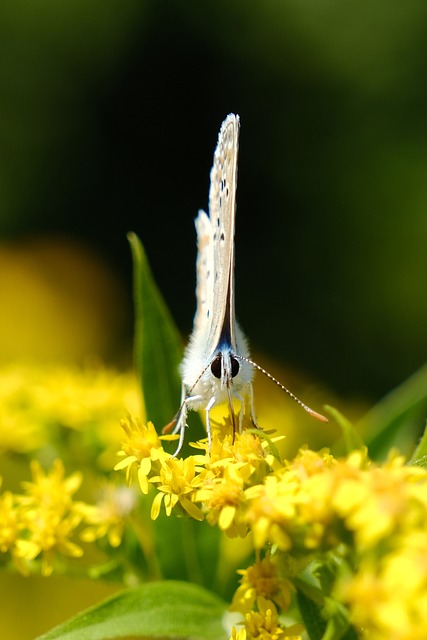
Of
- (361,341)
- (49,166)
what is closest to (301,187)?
(361,341)

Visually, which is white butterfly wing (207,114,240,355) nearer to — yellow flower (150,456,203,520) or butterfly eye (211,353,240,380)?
butterfly eye (211,353,240,380)

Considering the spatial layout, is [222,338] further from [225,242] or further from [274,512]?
[274,512]

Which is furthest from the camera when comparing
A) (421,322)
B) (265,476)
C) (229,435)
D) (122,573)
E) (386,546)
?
(421,322)

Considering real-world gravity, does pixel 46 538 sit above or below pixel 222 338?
below

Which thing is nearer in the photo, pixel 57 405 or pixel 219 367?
pixel 219 367

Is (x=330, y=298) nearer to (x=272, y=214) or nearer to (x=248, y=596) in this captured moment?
(x=272, y=214)

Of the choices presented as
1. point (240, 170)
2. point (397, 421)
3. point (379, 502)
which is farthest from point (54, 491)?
point (240, 170)
